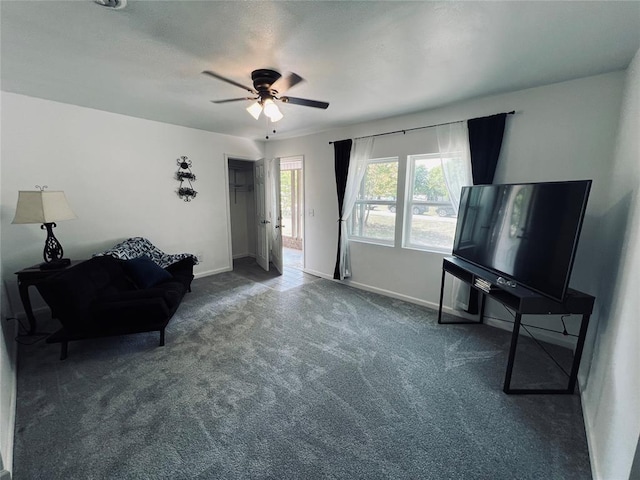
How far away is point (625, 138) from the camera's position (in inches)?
76.5

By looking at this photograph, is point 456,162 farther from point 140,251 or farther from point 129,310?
point 140,251

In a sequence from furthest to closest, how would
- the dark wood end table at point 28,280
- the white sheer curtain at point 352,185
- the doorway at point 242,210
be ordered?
1. the doorway at point 242,210
2. the white sheer curtain at point 352,185
3. the dark wood end table at point 28,280

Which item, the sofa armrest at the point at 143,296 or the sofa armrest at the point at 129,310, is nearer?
the sofa armrest at the point at 129,310

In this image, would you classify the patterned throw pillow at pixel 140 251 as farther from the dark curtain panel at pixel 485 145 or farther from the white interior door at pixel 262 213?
the dark curtain panel at pixel 485 145

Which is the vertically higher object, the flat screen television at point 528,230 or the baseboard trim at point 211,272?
the flat screen television at point 528,230

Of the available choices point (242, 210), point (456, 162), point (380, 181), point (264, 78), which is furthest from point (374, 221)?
point (242, 210)

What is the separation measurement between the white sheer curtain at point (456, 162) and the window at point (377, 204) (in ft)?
2.27

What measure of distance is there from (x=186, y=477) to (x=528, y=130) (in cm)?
391

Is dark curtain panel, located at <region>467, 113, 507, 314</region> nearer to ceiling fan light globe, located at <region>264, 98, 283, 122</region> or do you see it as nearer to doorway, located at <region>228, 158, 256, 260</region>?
ceiling fan light globe, located at <region>264, 98, 283, 122</region>

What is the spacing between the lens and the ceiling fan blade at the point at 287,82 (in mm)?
2274

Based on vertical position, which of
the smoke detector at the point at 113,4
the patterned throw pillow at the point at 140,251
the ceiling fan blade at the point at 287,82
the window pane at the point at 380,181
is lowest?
the patterned throw pillow at the point at 140,251

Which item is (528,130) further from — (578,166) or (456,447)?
(456,447)

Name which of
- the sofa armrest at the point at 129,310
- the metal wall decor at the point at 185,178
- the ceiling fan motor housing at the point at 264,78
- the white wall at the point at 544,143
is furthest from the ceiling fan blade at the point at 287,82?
the metal wall decor at the point at 185,178

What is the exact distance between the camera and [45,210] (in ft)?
8.54
